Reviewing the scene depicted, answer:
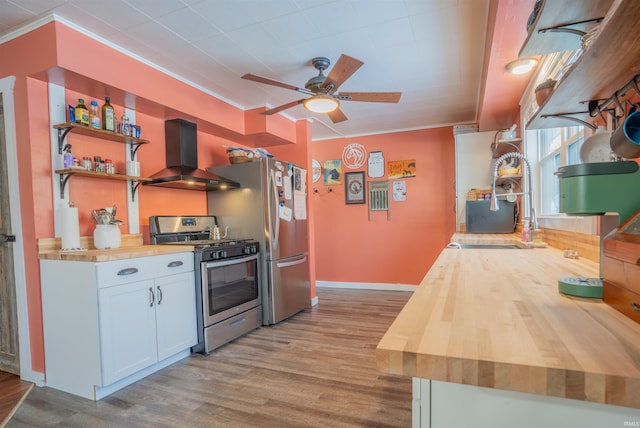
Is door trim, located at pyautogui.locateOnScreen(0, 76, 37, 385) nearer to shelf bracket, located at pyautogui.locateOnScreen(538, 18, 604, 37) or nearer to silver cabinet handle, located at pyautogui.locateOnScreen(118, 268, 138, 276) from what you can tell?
silver cabinet handle, located at pyautogui.locateOnScreen(118, 268, 138, 276)

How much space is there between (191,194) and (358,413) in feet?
8.47

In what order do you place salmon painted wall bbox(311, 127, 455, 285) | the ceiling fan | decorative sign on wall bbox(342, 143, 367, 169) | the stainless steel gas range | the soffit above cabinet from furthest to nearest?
1. decorative sign on wall bbox(342, 143, 367, 169)
2. salmon painted wall bbox(311, 127, 455, 285)
3. the stainless steel gas range
4. the ceiling fan
5. the soffit above cabinet

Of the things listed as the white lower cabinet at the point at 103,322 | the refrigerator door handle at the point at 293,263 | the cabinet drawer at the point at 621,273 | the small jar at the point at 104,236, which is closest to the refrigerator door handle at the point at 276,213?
the refrigerator door handle at the point at 293,263

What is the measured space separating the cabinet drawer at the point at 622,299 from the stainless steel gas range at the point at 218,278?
2.51 m

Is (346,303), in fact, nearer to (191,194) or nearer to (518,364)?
(191,194)

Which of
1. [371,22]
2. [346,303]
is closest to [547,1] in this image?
[371,22]

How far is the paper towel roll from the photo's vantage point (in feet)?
7.22

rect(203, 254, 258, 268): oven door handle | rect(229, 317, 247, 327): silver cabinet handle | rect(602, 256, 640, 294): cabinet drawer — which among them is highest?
rect(602, 256, 640, 294): cabinet drawer

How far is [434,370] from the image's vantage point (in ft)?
1.85

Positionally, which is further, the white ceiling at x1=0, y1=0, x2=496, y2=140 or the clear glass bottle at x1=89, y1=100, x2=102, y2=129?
the clear glass bottle at x1=89, y1=100, x2=102, y2=129

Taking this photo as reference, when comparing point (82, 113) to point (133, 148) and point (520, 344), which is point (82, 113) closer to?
point (133, 148)

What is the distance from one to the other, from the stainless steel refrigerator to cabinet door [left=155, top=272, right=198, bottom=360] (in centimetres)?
85

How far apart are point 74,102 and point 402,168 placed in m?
3.89

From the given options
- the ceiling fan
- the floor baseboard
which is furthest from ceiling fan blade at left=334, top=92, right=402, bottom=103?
the floor baseboard
